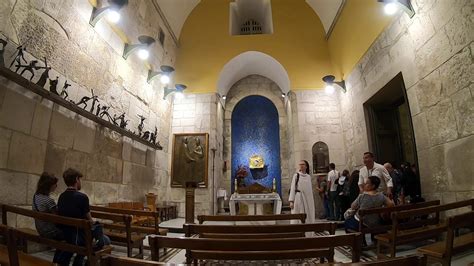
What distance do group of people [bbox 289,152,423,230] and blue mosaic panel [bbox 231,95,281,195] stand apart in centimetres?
357

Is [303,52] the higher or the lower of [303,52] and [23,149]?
the higher

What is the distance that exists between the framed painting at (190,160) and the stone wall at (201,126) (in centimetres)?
17

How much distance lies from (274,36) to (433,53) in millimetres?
5690

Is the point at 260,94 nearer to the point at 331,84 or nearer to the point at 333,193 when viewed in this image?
the point at 331,84

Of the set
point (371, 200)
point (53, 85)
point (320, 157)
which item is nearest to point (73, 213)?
point (53, 85)

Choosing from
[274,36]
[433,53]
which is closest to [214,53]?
[274,36]

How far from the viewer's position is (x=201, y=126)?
26.5ft

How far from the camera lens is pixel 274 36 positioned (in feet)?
29.1

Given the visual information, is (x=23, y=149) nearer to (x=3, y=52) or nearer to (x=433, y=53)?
(x=3, y=52)

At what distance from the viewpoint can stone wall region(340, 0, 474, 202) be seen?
130 inches

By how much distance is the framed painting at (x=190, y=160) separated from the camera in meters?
7.68

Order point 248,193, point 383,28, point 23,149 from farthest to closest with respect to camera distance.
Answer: point 248,193 < point 383,28 < point 23,149

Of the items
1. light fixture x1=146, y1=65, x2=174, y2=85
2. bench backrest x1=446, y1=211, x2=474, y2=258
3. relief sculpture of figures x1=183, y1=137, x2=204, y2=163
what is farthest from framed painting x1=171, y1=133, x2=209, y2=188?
bench backrest x1=446, y1=211, x2=474, y2=258

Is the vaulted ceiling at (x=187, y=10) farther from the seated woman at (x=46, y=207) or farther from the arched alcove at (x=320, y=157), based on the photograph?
the seated woman at (x=46, y=207)
